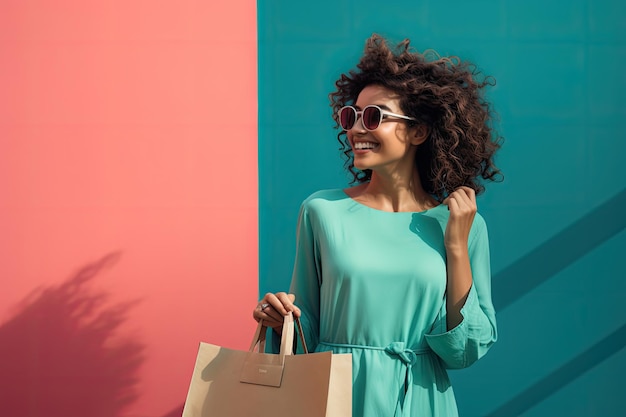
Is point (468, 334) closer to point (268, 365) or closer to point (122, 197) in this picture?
point (268, 365)

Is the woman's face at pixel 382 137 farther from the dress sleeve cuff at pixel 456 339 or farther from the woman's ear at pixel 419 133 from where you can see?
the dress sleeve cuff at pixel 456 339

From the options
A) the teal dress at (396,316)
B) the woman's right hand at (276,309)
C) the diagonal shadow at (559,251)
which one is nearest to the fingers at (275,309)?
the woman's right hand at (276,309)

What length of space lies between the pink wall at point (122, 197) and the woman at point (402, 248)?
1720mm

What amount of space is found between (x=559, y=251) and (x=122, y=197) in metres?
2.30

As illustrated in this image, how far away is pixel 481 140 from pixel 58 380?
2746 millimetres

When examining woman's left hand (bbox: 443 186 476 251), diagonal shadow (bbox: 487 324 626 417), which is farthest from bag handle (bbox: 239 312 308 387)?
diagonal shadow (bbox: 487 324 626 417)

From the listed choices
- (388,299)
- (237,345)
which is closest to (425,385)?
(388,299)

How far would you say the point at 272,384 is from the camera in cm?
220

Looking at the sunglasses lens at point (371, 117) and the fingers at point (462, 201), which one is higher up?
the sunglasses lens at point (371, 117)

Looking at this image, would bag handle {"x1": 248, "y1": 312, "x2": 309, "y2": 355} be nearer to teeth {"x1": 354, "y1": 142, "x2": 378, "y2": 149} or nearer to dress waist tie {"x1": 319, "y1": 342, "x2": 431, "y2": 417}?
dress waist tie {"x1": 319, "y1": 342, "x2": 431, "y2": 417}

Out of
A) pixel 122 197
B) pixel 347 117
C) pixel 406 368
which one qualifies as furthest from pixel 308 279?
pixel 122 197

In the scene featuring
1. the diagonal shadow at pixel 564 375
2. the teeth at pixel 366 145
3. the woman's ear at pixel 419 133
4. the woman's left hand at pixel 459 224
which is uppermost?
the woman's ear at pixel 419 133

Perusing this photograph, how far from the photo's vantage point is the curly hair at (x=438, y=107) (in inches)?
104

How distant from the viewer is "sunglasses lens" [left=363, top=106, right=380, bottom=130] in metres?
2.58
